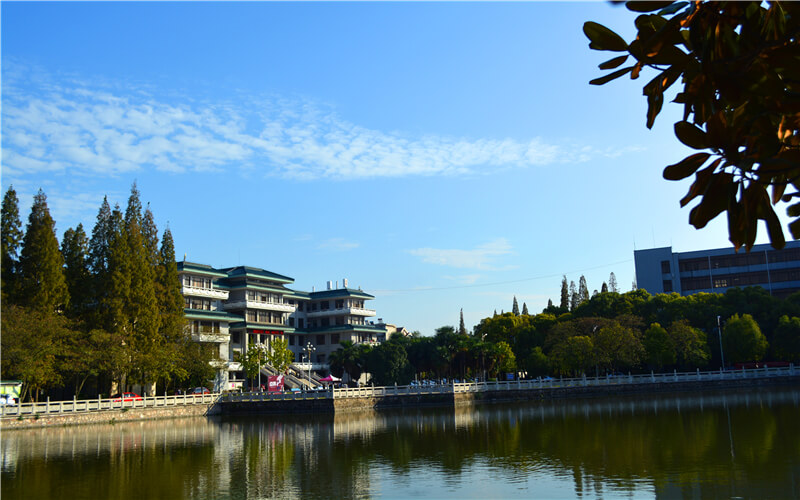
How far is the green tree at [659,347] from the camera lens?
48.4 m

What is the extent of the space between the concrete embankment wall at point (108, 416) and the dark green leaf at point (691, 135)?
3553cm

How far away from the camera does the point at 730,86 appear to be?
2012 millimetres

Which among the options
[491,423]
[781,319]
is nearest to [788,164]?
[491,423]

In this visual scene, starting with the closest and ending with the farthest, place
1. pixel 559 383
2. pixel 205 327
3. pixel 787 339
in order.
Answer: pixel 559 383
pixel 787 339
pixel 205 327

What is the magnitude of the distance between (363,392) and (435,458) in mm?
21779

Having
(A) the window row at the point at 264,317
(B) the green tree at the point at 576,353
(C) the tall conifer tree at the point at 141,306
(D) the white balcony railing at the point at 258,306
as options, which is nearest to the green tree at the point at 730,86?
(C) the tall conifer tree at the point at 141,306

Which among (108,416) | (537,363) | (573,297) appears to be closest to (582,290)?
(573,297)

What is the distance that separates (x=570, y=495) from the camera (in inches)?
531

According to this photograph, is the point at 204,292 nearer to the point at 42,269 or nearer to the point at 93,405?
the point at 42,269

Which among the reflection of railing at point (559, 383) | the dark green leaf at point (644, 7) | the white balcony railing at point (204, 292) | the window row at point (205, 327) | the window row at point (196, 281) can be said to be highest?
the window row at point (196, 281)

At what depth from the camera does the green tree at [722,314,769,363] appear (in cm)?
4891

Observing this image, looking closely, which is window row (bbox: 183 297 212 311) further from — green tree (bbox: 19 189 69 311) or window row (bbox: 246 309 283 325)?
green tree (bbox: 19 189 69 311)

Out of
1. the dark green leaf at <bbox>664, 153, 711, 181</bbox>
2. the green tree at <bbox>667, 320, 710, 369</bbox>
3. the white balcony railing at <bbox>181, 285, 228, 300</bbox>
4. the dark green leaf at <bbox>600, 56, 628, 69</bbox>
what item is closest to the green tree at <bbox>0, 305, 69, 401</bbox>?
the white balcony railing at <bbox>181, 285, 228, 300</bbox>

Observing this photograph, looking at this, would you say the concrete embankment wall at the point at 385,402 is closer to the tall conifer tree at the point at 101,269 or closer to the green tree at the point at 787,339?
the green tree at the point at 787,339
